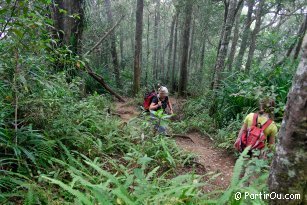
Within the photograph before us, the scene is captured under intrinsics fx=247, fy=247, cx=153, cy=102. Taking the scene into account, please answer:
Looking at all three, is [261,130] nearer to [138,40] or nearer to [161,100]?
[161,100]

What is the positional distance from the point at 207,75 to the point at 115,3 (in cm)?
900

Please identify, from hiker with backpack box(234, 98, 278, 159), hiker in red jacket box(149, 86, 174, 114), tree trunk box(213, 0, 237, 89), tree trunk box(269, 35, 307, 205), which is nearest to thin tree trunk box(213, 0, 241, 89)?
tree trunk box(213, 0, 237, 89)

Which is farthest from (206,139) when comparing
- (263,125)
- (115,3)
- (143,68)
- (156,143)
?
(143,68)

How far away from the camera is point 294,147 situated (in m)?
1.66

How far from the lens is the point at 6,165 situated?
3082mm

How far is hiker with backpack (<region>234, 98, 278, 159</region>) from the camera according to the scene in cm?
329

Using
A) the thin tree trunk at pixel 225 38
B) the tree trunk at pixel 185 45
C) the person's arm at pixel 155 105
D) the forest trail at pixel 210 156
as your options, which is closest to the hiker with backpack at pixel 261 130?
the forest trail at pixel 210 156

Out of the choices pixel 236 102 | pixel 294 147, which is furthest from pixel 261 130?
pixel 236 102

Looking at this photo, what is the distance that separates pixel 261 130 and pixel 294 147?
5.72 feet

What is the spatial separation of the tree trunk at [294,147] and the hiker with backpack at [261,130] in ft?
5.13

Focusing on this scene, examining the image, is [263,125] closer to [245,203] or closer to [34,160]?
[245,203]

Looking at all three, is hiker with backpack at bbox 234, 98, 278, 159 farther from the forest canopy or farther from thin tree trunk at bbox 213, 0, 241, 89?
thin tree trunk at bbox 213, 0, 241, 89

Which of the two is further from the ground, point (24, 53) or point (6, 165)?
point (24, 53)

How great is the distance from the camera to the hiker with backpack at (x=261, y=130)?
129 inches
